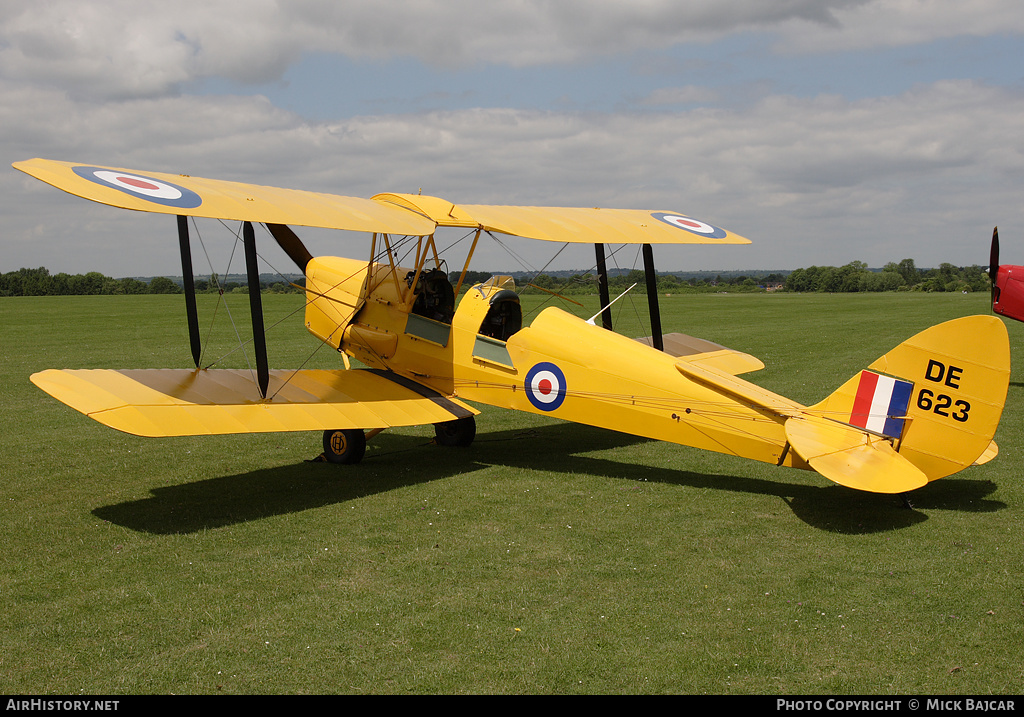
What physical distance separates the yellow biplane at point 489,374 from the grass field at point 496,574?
635 mm

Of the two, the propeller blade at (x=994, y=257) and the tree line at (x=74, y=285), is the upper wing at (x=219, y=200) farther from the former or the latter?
the tree line at (x=74, y=285)

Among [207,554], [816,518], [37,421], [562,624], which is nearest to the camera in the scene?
[562,624]

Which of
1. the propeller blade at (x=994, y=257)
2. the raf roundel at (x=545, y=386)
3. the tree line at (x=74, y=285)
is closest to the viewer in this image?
the raf roundel at (x=545, y=386)

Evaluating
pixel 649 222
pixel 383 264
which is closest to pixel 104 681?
pixel 383 264

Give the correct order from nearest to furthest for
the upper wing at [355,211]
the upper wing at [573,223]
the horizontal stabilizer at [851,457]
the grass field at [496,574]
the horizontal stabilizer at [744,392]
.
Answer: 1. the grass field at [496,574]
2. the horizontal stabilizer at [851,457]
3. the upper wing at [355,211]
4. the horizontal stabilizer at [744,392]
5. the upper wing at [573,223]

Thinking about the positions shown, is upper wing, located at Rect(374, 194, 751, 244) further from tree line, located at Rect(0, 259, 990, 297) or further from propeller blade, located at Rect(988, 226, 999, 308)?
tree line, located at Rect(0, 259, 990, 297)

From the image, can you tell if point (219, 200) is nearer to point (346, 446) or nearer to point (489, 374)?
point (346, 446)

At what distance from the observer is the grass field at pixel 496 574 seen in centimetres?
400

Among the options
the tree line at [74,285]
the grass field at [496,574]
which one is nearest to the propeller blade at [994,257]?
the grass field at [496,574]

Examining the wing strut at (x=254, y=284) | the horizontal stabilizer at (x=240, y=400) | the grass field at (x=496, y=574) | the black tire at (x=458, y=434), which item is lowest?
the grass field at (x=496, y=574)

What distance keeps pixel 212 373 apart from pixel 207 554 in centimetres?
280

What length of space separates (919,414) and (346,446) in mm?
5694
